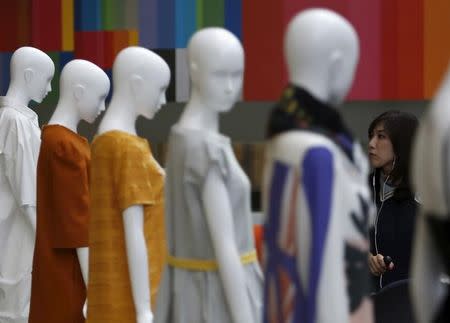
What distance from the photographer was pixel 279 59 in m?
6.73

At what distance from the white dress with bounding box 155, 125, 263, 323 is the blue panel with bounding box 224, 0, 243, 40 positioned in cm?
321

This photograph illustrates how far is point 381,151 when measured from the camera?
5199mm

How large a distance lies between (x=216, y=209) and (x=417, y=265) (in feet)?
3.82

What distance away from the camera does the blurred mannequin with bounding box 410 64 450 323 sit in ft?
7.32

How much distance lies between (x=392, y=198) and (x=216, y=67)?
1614 millimetres

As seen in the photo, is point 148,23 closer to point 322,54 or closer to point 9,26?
point 9,26

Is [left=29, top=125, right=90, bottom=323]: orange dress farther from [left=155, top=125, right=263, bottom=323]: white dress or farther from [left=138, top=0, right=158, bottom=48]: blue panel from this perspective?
[left=138, top=0, right=158, bottom=48]: blue panel

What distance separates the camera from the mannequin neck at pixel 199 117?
3.68 m

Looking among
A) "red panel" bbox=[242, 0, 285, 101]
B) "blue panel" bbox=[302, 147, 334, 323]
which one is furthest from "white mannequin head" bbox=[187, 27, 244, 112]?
"red panel" bbox=[242, 0, 285, 101]

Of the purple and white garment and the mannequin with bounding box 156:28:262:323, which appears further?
the mannequin with bounding box 156:28:262:323

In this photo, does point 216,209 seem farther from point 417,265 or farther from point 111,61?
point 111,61

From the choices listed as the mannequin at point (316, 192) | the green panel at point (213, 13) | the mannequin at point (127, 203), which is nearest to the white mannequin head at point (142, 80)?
the mannequin at point (127, 203)

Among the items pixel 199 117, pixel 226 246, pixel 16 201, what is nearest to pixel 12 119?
pixel 16 201

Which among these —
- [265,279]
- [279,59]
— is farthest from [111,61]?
[265,279]
